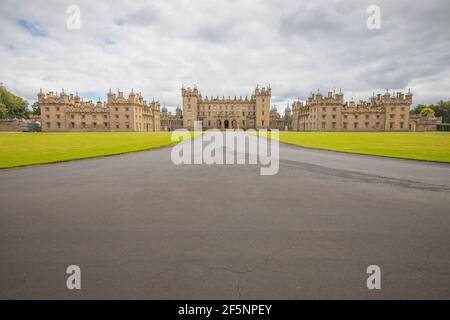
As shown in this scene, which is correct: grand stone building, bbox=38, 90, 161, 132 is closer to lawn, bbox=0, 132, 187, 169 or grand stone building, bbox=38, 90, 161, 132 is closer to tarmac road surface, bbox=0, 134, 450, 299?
lawn, bbox=0, 132, 187, 169

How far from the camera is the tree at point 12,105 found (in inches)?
3449

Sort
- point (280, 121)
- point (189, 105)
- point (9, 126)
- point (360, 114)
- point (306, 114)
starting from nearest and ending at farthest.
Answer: point (9, 126), point (360, 114), point (306, 114), point (189, 105), point (280, 121)

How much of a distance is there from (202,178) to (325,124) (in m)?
90.4

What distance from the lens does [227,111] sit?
110 m

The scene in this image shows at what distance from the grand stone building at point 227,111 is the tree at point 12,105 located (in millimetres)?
64200

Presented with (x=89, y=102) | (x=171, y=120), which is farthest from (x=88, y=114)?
(x=171, y=120)

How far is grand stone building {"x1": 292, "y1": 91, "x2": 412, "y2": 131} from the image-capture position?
3450 inches

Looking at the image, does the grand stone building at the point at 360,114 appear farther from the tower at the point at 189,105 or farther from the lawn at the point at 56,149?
the lawn at the point at 56,149

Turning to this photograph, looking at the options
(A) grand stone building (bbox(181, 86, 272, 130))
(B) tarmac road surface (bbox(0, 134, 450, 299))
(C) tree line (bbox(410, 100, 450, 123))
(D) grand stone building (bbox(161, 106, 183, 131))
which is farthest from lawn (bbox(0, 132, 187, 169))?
(C) tree line (bbox(410, 100, 450, 123))

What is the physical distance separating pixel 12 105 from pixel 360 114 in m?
132

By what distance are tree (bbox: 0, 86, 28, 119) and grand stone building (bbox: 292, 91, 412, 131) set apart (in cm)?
11090

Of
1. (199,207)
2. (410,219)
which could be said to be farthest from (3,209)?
(410,219)

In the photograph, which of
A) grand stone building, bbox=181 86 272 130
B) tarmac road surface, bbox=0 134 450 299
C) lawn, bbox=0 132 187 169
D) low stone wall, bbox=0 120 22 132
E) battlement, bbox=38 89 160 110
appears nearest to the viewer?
tarmac road surface, bbox=0 134 450 299

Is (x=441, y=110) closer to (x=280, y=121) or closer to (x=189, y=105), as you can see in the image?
(x=280, y=121)
